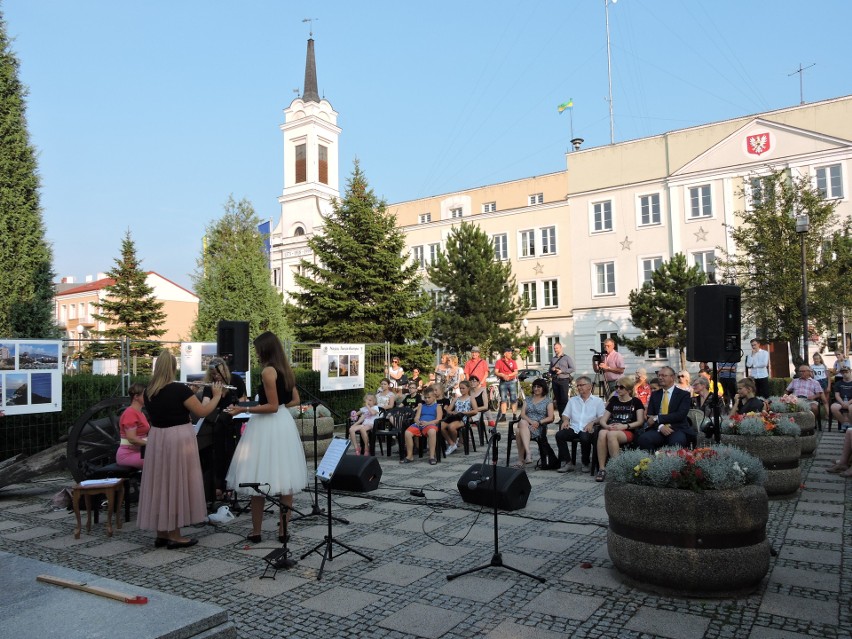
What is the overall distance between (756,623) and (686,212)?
3371cm

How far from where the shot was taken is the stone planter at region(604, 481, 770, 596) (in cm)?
444

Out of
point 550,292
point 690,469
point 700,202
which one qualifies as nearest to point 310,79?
point 550,292

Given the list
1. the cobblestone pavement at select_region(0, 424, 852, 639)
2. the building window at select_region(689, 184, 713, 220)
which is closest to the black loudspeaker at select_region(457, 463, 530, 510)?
the cobblestone pavement at select_region(0, 424, 852, 639)

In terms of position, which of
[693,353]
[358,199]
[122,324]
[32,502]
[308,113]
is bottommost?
[32,502]

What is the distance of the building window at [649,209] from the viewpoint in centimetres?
3569

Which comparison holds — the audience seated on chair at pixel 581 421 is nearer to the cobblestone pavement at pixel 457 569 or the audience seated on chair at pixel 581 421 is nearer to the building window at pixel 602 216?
the cobblestone pavement at pixel 457 569

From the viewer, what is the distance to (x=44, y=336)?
12.8 m

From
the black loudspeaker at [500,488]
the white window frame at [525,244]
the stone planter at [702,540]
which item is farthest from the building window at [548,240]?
the stone planter at [702,540]

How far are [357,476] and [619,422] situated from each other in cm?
390

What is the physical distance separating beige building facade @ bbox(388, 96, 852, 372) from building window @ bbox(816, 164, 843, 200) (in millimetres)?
48

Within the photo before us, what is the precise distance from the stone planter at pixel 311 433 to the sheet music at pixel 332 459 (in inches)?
228

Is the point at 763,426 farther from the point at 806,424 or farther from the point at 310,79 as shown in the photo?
the point at 310,79

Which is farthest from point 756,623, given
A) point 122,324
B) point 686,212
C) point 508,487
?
point 122,324

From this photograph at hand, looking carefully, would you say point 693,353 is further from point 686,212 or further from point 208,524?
point 686,212
